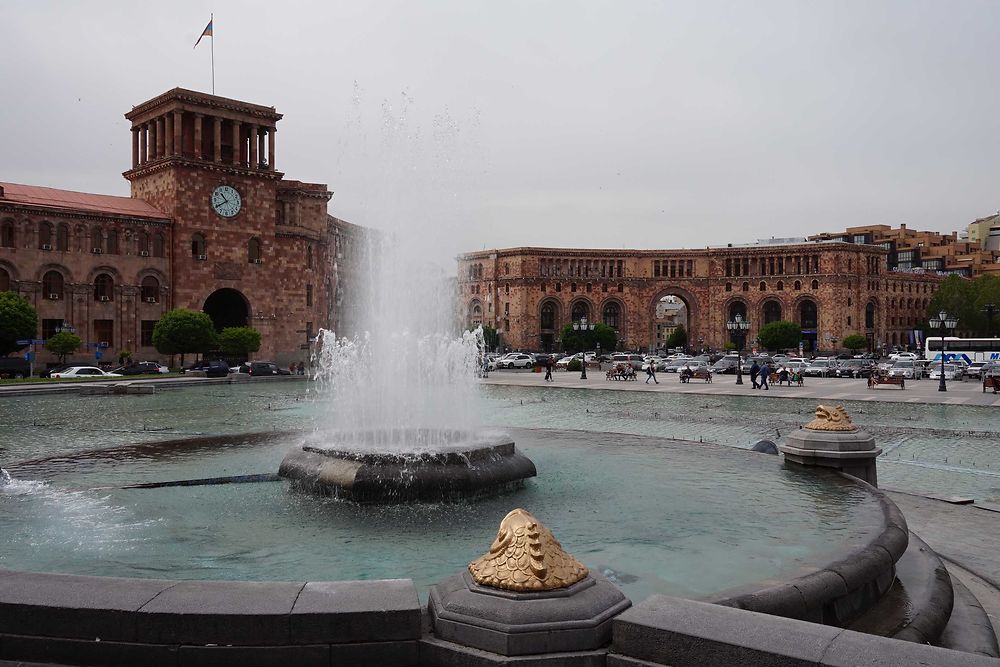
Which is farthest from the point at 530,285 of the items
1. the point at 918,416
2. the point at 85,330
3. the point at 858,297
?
the point at 918,416

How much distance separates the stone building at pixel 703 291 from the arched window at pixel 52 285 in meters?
60.5

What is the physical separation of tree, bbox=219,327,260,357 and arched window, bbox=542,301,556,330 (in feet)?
195

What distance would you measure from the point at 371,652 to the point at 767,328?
8794 centimetres

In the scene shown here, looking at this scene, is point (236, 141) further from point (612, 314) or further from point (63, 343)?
point (612, 314)

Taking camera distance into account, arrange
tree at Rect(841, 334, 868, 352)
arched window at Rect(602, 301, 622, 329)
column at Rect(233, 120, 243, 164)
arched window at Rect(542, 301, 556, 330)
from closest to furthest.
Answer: column at Rect(233, 120, 243, 164) → tree at Rect(841, 334, 868, 352) → arched window at Rect(542, 301, 556, 330) → arched window at Rect(602, 301, 622, 329)

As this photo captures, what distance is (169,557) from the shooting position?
6.13 metres

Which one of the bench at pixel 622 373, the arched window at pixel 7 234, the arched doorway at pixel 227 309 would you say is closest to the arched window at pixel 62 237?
the arched window at pixel 7 234

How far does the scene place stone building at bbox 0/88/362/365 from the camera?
46.3 metres

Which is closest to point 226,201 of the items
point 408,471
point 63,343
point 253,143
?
point 253,143

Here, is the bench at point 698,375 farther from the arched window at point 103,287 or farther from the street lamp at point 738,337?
the arched window at point 103,287

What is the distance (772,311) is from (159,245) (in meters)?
77.2

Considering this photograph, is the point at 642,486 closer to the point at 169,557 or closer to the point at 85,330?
the point at 169,557

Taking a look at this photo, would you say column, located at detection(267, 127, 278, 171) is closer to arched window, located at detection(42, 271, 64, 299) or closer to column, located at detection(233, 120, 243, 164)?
column, located at detection(233, 120, 243, 164)

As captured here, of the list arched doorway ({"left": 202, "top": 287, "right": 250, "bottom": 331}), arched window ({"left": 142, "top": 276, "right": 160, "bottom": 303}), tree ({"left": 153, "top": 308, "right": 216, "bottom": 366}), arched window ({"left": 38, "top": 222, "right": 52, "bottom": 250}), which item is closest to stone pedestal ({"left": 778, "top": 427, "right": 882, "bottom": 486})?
tree ({"left": 153, "top": 308, "right": 216, "bottom": 366})
